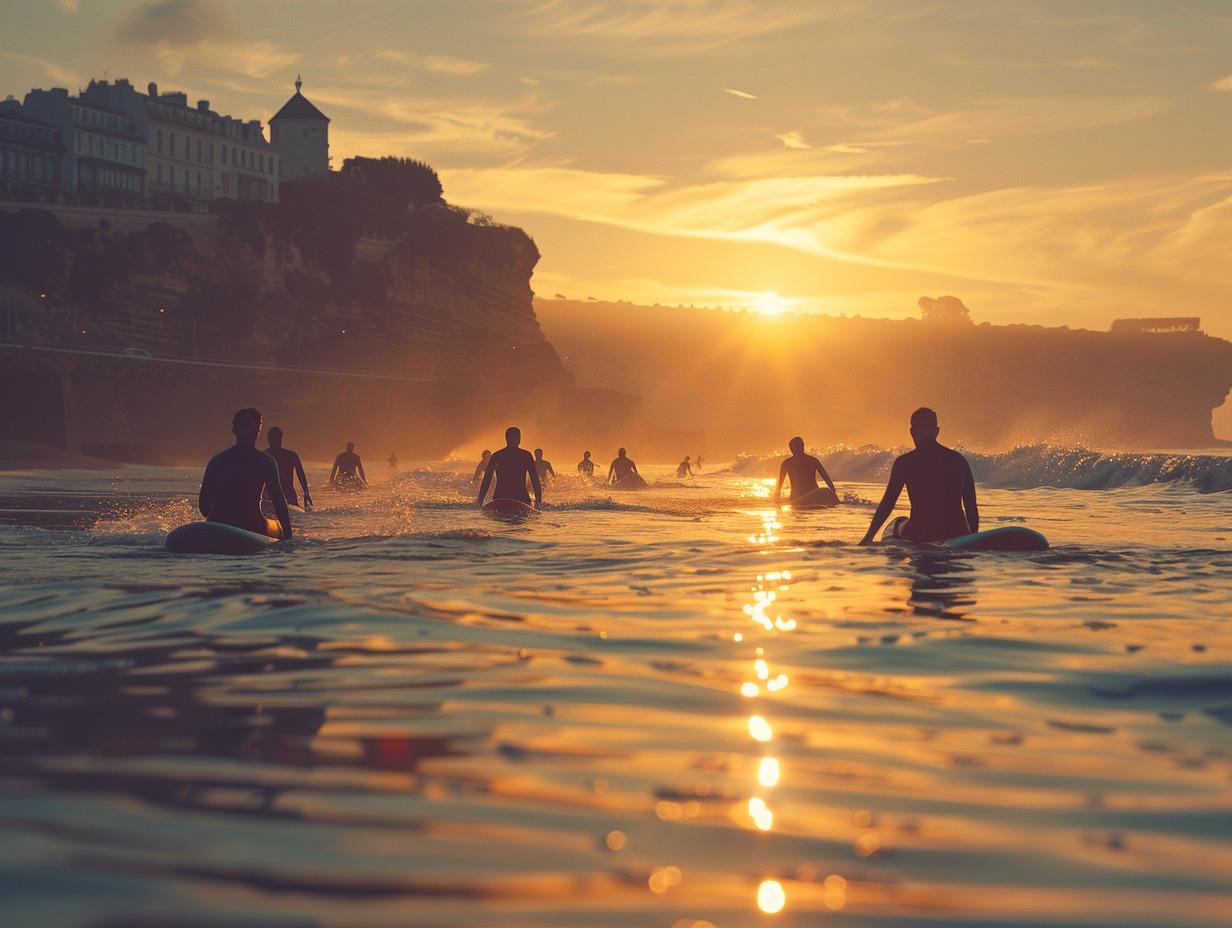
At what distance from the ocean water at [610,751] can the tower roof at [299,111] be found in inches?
3711

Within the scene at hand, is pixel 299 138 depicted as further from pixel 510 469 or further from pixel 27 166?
pixel 510 469

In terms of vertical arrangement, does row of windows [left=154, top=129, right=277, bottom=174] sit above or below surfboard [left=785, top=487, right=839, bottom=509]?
above

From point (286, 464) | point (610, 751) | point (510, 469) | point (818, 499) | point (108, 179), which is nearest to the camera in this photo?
point (610, 751)

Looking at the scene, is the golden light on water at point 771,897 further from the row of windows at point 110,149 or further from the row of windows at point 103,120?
the row of windows at point 103,120

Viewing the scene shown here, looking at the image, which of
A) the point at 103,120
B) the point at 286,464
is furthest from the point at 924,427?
the point at 103,120

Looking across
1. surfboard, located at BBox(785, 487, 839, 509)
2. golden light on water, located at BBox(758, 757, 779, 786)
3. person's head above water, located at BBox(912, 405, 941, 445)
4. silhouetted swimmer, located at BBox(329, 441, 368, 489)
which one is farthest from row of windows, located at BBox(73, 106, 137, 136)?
golden light on water, located at BBox(758, 757, 779, 786)

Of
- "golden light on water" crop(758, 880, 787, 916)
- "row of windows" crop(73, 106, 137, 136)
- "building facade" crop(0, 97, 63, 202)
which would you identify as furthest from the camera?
"row of windows" crop(73, 106, 137, 136)

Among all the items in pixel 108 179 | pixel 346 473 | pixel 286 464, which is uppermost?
pixel 108 179

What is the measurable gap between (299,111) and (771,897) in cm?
10132

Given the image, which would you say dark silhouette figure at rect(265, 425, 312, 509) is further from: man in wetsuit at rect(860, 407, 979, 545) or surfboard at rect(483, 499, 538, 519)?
man in wetsuit at rect(860, 407, 979, 545)

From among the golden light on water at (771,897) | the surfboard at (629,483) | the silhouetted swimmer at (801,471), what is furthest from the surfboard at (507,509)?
the surfboard at (629,483)

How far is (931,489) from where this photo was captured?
10742 mm

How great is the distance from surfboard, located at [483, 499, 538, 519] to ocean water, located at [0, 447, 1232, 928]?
7.11 m

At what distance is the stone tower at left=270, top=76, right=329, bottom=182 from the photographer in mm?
94438
